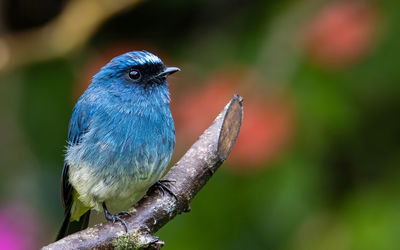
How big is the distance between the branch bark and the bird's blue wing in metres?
0.67

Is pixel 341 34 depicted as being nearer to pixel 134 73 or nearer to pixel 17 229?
pixel 134 73

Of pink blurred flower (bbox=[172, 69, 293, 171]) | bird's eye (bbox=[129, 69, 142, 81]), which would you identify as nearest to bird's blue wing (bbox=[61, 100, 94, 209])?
bird's eye (bbox=[129, 69, 142, 81])

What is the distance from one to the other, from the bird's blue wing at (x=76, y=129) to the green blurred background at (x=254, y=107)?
76 centimetres

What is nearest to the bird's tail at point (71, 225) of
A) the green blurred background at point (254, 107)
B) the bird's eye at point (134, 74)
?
→ the green blurred background at point (254, 107)

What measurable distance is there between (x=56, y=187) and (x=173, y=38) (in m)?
1.74

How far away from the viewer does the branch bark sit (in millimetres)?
2850

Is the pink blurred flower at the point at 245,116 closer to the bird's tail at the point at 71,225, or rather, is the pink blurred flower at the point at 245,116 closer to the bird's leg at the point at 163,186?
the bird's tail at the point at 71,225

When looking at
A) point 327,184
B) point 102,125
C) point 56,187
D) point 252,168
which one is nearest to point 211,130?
point 102,125

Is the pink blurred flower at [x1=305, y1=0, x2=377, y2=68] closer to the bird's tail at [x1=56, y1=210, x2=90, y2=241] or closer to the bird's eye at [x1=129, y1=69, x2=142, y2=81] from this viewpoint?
the bird's eye at [x1=129, y1=69, x2=142, y2=81]

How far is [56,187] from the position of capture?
230 inches

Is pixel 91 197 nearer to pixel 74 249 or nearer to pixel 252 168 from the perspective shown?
pixel 74 249

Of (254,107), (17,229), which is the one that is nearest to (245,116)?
(254,107)

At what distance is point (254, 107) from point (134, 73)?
0.98 meters

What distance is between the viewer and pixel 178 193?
3.11 metres
